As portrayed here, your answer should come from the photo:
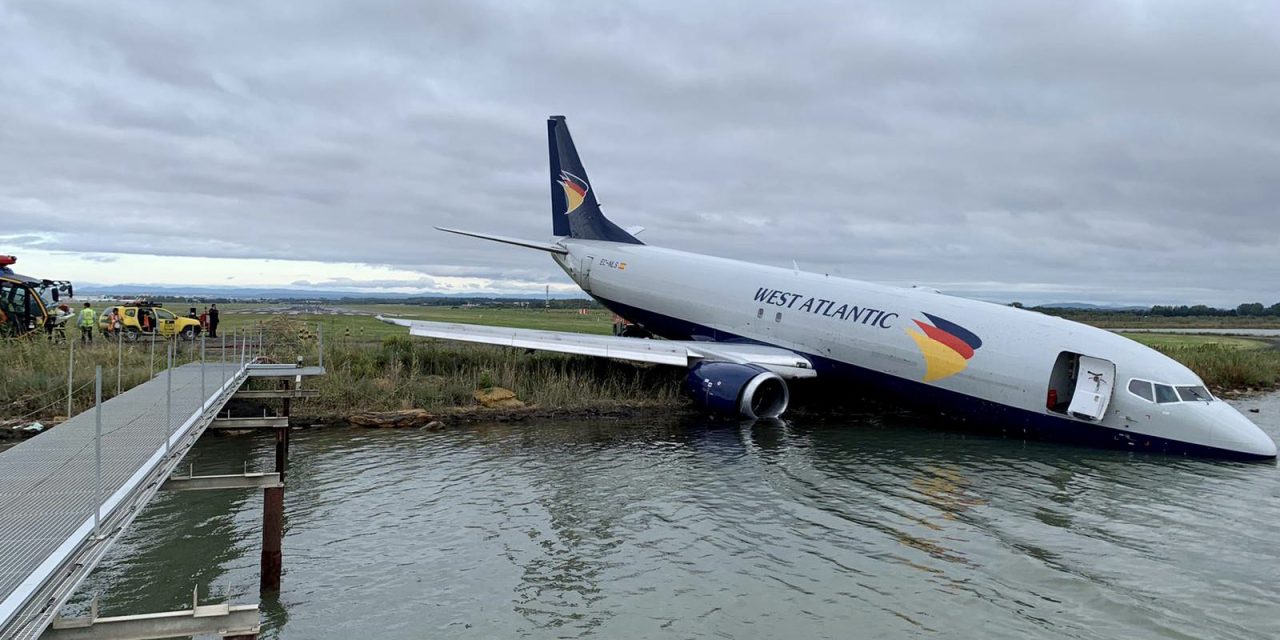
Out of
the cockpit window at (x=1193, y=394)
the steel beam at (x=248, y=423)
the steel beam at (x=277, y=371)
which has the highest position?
the cockpit window at (x=1193, y=394)

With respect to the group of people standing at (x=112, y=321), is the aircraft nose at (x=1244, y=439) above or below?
below

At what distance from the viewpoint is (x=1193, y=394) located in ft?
61.3

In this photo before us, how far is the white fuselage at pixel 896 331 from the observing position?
18.5 m

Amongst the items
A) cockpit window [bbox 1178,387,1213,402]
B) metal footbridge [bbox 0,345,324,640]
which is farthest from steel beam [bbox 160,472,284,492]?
cockpit window [bbox 1178,387,1213,402]

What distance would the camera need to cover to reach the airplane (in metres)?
18.7

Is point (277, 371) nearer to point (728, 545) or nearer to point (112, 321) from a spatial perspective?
point (728, 545)

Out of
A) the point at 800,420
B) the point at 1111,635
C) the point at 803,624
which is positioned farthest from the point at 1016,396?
the point at 803,624

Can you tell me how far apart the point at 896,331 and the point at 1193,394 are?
6.66 meters

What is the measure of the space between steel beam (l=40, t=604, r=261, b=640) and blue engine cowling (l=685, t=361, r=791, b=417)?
16777mm

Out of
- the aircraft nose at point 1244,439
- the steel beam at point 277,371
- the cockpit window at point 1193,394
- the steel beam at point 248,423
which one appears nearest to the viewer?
the steel beam at point 248,423

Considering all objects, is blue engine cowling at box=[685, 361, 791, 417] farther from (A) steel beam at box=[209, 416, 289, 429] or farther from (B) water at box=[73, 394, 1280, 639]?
(A) steel beam at box=[209, 416, 289, 429]

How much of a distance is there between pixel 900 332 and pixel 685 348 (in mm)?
6715

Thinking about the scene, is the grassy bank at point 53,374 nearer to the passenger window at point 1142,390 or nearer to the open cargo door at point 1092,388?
A: the open cargo door at point 1092,388

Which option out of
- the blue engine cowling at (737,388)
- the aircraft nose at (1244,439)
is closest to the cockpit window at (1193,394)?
the aircraft nose at (1244,439)
